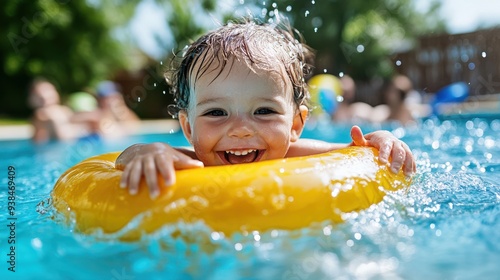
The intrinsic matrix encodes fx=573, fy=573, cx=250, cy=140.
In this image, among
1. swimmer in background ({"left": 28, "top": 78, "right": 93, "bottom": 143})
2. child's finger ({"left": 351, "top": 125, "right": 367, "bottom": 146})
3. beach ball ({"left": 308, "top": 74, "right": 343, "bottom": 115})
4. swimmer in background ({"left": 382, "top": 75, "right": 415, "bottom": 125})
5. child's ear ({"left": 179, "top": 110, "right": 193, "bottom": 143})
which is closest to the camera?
child's finger ({"left": 351, "top": 125, "right": 367, "bottom": 146})

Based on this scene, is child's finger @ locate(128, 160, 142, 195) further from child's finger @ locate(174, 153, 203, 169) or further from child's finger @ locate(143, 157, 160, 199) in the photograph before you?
child's finger @ locate(174, 153, 203, 169)

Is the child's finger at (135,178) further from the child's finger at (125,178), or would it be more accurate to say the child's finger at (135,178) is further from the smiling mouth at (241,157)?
the smiling mouth at (241,157)

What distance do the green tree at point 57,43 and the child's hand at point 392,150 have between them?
50.8ft

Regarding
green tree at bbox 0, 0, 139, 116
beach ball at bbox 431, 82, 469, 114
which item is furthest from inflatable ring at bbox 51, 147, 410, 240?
green tree at bbox 0, 0, 139, 116

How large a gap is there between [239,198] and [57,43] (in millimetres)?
17519

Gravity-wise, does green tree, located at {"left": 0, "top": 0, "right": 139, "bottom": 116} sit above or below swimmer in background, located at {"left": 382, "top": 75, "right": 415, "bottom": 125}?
above

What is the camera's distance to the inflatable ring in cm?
214

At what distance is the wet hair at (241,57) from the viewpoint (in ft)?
9.20

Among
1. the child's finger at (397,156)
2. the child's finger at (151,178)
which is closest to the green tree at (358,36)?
the child's finger at (397,156)

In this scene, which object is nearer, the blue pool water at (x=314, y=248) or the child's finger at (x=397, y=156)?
the blue pool water at (x=314, y=248)

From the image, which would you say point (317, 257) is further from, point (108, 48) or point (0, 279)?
point (108, 48)

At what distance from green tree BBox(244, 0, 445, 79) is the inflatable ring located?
14340 millimetres

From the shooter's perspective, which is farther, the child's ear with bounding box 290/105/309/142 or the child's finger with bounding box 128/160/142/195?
the child's ear with bounding box 290/105/309/142

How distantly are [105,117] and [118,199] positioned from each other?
300 inches
